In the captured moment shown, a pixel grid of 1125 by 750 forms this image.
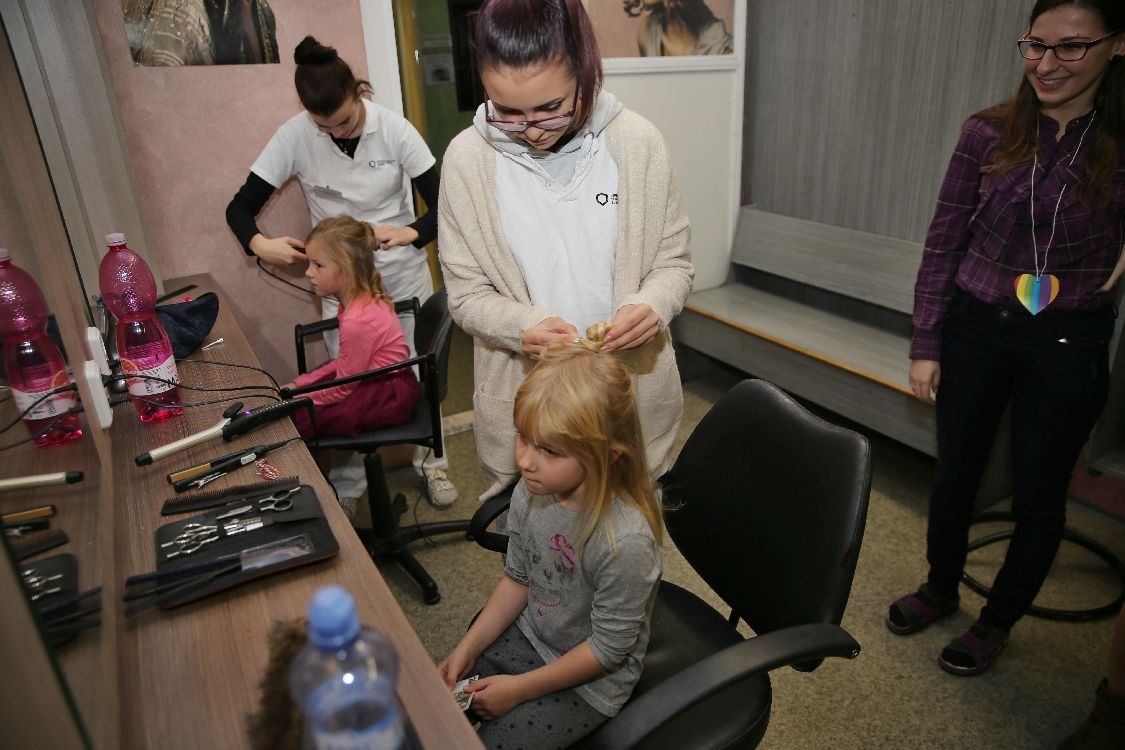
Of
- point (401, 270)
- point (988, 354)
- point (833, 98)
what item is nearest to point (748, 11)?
point (833, 98)

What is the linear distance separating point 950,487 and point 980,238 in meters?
0.61

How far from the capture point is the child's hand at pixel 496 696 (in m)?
1.09

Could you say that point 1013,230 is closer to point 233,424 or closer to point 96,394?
point 233,424

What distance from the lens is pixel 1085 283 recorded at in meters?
1.52

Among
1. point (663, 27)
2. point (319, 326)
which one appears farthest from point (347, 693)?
point (663, 27)

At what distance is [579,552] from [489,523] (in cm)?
32

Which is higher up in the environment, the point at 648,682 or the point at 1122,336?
the point at 1122,336

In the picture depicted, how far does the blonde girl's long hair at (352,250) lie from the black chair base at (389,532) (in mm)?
483

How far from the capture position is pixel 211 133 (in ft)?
7.92

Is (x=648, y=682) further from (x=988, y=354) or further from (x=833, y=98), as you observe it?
(x=833, y=98)

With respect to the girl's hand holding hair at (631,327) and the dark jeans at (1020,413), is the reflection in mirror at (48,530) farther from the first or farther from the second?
the dark jeans at (1020,413)

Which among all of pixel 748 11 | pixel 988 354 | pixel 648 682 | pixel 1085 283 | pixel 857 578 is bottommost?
pixel 857 578

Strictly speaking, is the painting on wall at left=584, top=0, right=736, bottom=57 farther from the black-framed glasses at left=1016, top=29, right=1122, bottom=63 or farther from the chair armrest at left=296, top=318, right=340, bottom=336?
the black-framed glasses at left=1016, top=29, right=1122, bottom=63

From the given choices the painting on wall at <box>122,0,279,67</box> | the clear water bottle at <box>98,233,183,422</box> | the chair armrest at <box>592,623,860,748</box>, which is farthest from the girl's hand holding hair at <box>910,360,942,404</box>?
the painting on wall at <box>122,0,279,67</box>
